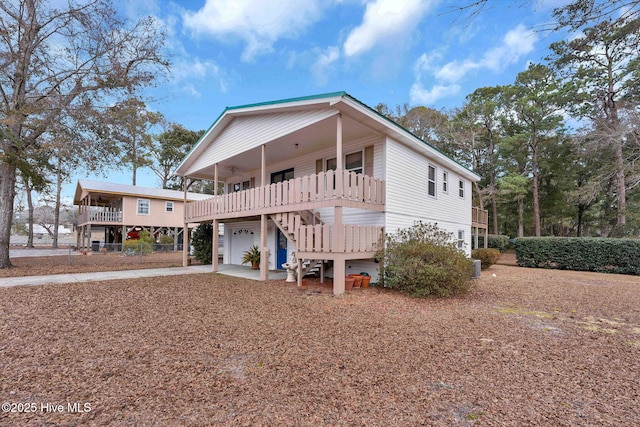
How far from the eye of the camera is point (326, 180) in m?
7.87

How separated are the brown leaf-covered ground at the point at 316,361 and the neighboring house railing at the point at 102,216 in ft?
60.3

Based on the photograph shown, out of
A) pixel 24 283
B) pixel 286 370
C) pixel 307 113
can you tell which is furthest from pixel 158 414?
pixel 24 283

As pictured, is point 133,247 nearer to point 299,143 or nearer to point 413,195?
point 299,143

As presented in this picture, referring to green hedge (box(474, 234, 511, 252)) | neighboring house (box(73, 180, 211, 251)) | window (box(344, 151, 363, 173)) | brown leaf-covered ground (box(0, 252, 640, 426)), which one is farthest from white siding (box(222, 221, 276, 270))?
green hedge (box(474, 234, 511, 252))

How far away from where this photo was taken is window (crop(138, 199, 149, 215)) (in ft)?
78.8

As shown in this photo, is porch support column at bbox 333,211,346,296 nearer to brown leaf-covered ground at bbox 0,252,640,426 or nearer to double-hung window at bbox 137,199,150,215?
brown leaf-covered ground at bbox 0,252,640,426

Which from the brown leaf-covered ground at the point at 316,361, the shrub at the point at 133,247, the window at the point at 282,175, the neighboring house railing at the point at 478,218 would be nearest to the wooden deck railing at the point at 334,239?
the brown leaf-covered ground at the point at 316,361

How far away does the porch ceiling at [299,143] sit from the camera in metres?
8.84

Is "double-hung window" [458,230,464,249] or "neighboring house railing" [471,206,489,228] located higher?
"neighboring house railing" [471,206,489,228]

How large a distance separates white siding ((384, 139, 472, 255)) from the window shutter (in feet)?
1.93

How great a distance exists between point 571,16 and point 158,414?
624cm

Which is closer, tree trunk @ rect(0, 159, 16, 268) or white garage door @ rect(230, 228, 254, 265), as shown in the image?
tree trunk @ rect(0, 159, 16, 268)

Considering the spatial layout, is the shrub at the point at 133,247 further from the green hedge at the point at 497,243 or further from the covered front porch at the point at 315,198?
the green hedge at the point at 497,243

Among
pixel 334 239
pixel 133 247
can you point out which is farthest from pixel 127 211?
pixel 334 239
